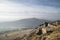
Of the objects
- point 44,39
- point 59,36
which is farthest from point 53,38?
point 44,39

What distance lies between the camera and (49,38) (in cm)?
3519

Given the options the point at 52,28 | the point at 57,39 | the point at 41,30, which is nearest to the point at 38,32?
the point at 41,30

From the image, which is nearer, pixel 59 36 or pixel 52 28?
pixel 59 36

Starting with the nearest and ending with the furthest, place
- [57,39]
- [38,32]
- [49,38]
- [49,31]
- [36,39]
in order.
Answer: [57,39] → [49,38] → [49,31] → [36,39] → [38,32]

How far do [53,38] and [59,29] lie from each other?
651 cm

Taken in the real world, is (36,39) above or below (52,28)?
below

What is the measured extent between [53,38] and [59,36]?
1.47m

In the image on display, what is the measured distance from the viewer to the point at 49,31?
40.4 m

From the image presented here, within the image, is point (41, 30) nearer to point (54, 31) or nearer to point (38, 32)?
point (38, 32)

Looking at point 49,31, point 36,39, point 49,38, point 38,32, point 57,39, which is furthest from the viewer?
point 38,32

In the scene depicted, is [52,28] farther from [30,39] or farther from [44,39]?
[30,39]

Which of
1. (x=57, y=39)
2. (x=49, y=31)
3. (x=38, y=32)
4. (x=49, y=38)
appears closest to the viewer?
(x=57, y=39)

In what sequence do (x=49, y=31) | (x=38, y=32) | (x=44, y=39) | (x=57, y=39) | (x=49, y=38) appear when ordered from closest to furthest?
(x=57, y=39), (x=49, y=38), (x=44, y=39), (x=49, y=31), (x=38, y=32)

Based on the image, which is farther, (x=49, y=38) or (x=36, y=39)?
(x=36, y=39)
